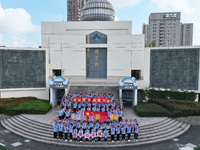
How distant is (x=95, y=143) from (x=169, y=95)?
12813mm

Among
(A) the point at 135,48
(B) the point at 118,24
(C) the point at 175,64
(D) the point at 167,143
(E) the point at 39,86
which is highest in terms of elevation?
(B) the point at 118,24

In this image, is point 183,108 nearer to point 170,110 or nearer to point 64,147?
point 170,110

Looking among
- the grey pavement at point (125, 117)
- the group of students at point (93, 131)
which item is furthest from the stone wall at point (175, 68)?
the group of students at point (93, 131)

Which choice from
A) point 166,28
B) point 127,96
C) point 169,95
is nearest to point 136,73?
point 127,96

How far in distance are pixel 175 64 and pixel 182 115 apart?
6.90 metres

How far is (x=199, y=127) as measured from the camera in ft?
50.8

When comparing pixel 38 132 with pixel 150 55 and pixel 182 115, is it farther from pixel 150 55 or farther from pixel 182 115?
pixel 150 55

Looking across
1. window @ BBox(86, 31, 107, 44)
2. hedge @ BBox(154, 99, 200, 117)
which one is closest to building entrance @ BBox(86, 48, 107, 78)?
window @ BBox(86, 31, 107, 44)

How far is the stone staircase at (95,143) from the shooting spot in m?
11.9

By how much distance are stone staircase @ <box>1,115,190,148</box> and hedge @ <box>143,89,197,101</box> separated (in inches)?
208

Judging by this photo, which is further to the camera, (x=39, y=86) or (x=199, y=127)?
(x=39, y=86)

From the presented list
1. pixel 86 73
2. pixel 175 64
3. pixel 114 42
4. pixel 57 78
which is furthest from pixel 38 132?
pixel 175 64

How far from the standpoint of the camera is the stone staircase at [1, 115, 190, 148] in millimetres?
11935

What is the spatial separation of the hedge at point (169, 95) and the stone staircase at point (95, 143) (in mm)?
5274
